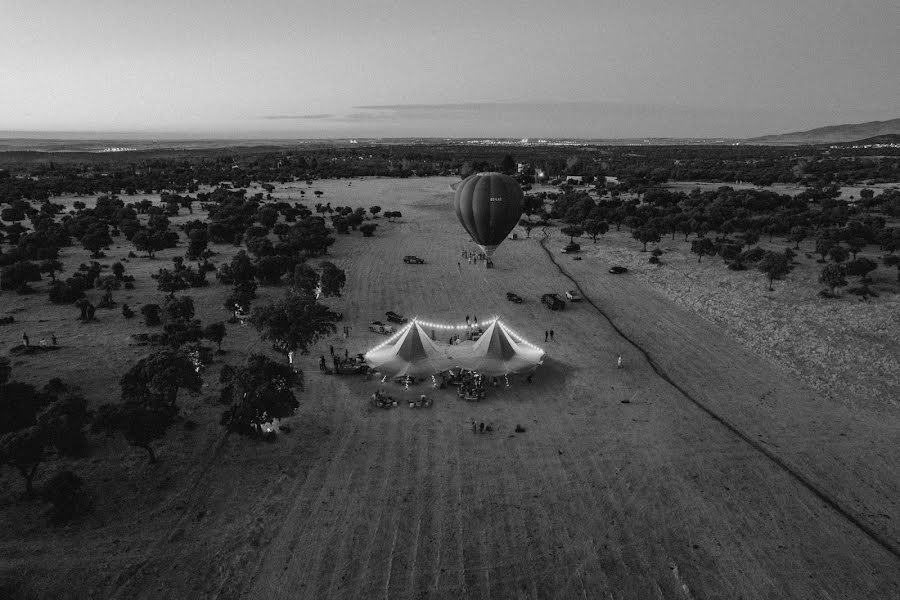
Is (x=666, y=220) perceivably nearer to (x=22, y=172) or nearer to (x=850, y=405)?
(x=850, y=405)

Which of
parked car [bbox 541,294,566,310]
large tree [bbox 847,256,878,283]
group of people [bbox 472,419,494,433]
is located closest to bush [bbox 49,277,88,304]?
group of people [bbox 472,419,494,433]

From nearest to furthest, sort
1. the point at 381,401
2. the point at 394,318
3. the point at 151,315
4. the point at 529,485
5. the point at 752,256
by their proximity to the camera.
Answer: the point at 529,485 → the point at 381,401 → the point at 151,315 → the point at 394,318 → the point at 752,256

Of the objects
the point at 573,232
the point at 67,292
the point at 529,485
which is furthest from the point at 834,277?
the point at 67,292

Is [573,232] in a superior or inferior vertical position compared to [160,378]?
superior

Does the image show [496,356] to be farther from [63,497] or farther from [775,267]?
[775,267]

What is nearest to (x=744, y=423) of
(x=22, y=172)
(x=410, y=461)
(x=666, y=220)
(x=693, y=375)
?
(x=693, y=375)

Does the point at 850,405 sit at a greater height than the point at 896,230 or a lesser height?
lesser

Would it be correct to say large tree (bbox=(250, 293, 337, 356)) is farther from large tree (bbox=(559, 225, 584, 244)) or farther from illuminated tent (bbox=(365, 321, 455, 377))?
large tree (bbox=(559, 225, 584, 244))
